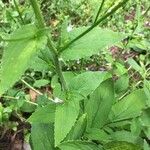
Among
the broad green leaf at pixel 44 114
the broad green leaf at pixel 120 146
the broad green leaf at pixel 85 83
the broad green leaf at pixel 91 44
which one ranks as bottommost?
the broad green leaf at pixel 120 146

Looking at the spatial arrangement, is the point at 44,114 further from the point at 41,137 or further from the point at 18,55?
the point at 18,55

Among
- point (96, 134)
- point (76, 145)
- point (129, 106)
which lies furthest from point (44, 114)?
point (129, 106)

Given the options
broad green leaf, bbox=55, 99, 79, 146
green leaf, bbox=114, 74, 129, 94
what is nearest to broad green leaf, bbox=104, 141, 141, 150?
broad green leaf, bbox=55, 99, 79, 146

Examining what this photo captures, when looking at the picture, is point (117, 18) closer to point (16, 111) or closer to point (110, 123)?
point (16, 111)

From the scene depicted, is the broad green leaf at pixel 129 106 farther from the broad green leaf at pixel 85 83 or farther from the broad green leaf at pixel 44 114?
the broad green leaf at pixel 44 114

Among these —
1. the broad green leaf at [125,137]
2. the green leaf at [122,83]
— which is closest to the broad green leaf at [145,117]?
the broad green leaf at [125,137]

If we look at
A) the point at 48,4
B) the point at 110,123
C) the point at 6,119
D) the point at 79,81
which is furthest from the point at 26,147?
the point at 48,4
